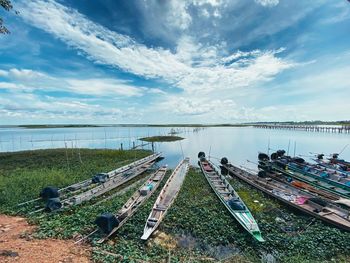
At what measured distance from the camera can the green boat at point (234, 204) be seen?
28.9 ft

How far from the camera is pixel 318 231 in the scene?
9219 millimetres

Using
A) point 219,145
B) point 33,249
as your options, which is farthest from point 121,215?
point 219,145

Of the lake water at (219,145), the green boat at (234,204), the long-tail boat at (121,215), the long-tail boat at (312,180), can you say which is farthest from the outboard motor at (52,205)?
the lake water at (219,145)

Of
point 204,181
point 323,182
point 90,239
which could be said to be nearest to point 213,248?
point 90,239

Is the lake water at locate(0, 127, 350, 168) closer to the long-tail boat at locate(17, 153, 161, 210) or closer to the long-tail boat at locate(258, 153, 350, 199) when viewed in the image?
the long-tail boat at locate(258, 153, 350, 199)

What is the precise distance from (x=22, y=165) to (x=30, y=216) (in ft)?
53.4

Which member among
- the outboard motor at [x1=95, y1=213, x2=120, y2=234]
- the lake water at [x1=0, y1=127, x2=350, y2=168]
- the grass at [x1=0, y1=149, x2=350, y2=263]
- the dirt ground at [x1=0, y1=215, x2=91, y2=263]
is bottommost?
the lake water at [x1=0, y1=127, x2=350, y2=168]

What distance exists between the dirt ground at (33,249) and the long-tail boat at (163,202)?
2.37 metres

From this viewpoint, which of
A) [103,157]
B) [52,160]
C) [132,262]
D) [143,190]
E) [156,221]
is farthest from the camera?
[103,157]

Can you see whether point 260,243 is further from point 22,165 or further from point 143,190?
point 22,165

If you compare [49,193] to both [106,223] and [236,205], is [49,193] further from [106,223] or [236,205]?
[236,205]

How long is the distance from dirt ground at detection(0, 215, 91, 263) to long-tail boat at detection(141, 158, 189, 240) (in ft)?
7.79

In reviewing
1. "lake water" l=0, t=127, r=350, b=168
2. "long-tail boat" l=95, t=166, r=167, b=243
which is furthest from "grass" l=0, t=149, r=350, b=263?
"lake water" l=0, t=127, r=350, b=168

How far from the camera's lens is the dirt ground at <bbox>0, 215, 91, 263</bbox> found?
653 cm
